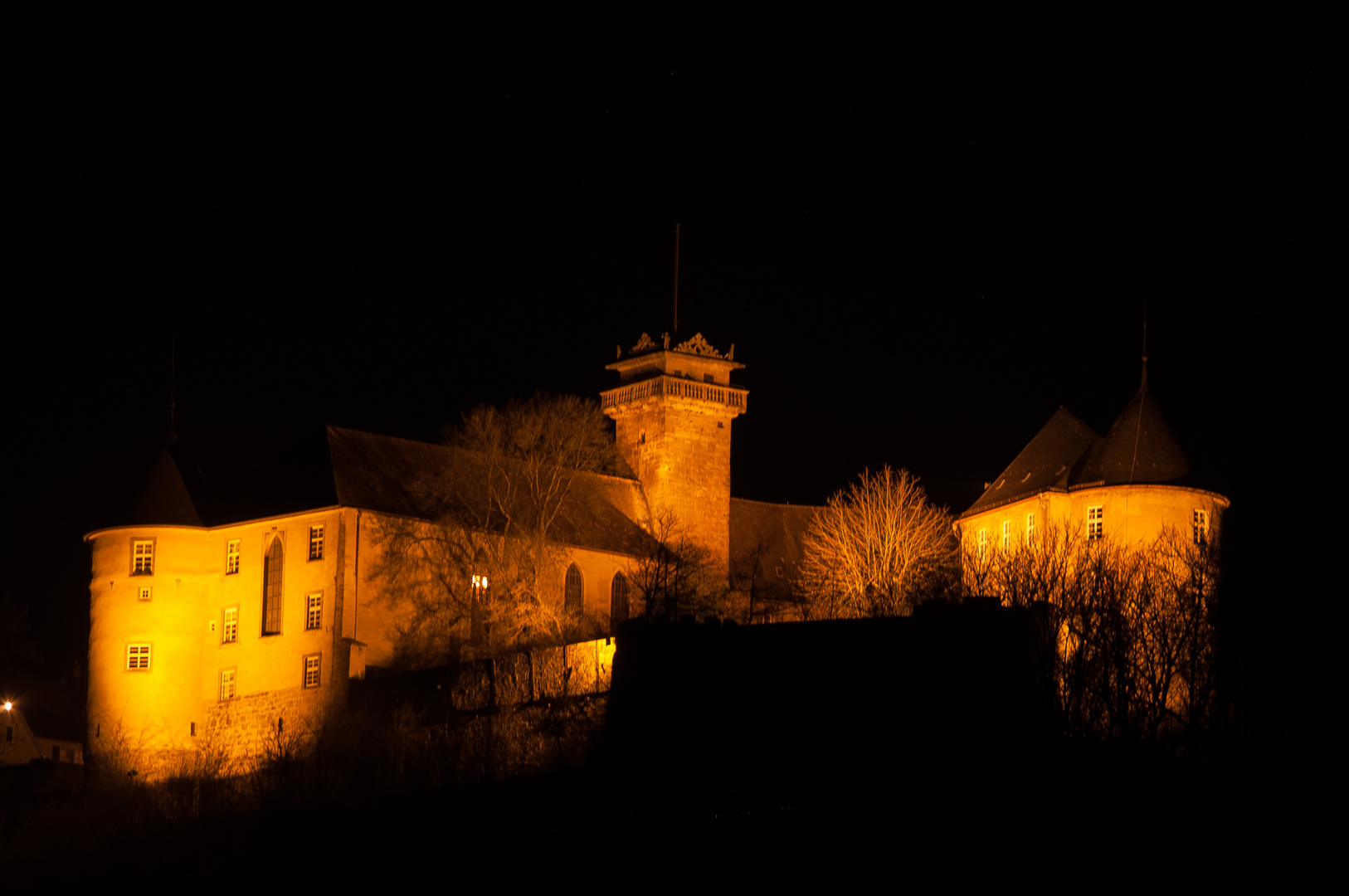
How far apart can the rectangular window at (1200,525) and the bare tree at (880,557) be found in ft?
25.8

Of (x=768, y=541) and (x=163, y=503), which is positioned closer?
(x=163, y=503)

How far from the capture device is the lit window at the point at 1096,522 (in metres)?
73.1

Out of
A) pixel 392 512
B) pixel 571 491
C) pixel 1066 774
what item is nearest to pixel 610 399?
pixel 571 491

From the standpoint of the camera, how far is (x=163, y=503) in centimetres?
8100

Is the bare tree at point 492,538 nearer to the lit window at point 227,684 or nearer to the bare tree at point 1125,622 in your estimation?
the lit window at point 227,684

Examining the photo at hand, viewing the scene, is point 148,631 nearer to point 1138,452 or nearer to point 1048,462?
point 1048,462

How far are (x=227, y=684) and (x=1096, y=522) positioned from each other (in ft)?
95.8

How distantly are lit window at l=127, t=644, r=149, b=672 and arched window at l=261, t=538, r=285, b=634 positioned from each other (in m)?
4.35

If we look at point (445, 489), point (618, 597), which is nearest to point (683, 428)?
point (618, 597)

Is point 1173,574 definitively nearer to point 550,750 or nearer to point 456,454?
point 550,750

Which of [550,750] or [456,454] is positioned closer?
[550,750]

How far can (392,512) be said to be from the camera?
3027 inches

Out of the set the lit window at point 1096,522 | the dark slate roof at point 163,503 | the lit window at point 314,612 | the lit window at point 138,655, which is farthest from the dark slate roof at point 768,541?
the lit window at point 138,655

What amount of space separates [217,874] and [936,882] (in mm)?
23019
